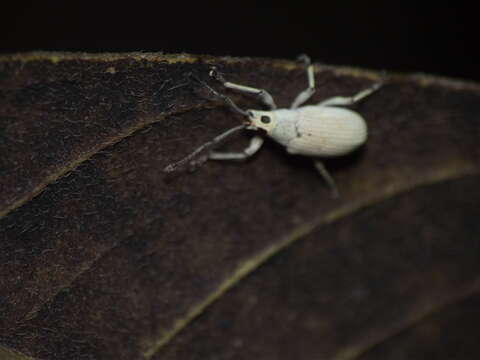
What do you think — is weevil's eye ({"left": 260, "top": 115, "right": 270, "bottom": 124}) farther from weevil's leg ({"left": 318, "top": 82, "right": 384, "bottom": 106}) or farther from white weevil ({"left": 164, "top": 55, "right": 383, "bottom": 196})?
weevil's leg ({"left": 318, "top": 82, "right": 384, "bottom": 106})

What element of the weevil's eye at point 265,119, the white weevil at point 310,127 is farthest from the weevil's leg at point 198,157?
the weevil's eye at point 265,119

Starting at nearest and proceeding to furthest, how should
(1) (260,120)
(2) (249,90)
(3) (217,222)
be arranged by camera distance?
(2) (249,90)
(3) (217,222)
(1) (260,120)

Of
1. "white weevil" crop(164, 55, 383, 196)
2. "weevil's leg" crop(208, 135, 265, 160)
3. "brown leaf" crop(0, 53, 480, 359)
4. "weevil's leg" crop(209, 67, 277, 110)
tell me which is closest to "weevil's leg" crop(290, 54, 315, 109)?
"white weevil" crop(164, 55, 383, 196)

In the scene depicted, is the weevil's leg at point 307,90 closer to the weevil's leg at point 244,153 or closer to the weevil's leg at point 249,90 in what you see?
the weevil's leg at point 249,90

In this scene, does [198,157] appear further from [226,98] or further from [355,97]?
[355,97]

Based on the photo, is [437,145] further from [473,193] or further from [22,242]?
[22,242]

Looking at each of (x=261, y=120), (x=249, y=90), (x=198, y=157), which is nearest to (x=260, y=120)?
(x=261, y=120)

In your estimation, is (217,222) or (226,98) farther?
(217,222)
